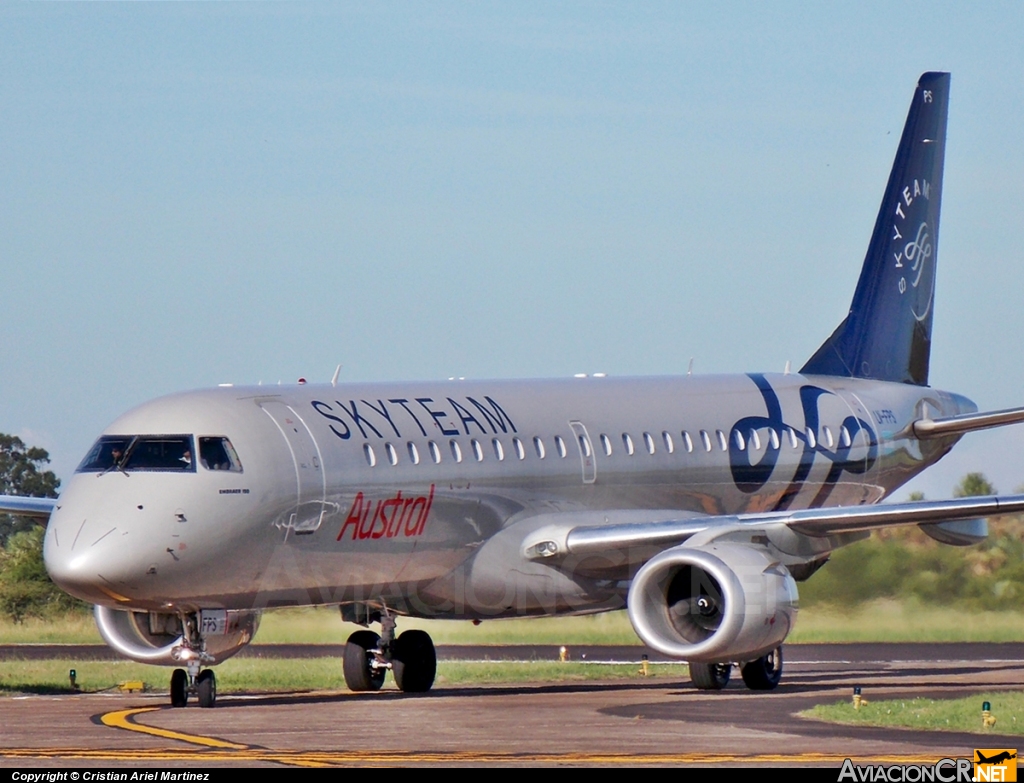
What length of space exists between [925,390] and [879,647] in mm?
4849

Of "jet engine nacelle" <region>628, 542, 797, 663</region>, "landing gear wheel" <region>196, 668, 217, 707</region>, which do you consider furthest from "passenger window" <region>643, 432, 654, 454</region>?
"landing gear wheel" <region>196, 668, 217, 707</region>

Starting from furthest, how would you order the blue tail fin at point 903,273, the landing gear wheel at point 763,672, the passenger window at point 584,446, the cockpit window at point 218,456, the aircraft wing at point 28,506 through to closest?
the blue tail fin at point 903,273 < the aircraft wing at point 28,506 < the passenger window at point 584,446 < the landing gear wheel at point 763,672 < the cockpit window at point 218,456

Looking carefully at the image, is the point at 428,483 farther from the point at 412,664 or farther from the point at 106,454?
the point at 106,454

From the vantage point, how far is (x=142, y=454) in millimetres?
23000

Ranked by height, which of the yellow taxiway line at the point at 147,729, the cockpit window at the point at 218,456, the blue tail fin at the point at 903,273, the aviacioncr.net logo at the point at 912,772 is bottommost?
the aviacioncr.net logo at the point at 912,772

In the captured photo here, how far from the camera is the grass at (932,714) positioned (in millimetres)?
19344

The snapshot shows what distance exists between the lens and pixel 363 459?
80.4ft

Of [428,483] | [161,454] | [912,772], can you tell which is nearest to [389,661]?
[428,483]

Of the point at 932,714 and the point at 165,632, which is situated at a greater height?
the point at 165,632

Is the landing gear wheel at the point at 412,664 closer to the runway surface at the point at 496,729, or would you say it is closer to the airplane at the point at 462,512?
the airplane at the point at 462,512

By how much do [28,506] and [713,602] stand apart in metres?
10.1

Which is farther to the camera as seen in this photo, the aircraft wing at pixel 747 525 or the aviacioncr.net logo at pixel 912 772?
the aircraft wing at pixel 747 525

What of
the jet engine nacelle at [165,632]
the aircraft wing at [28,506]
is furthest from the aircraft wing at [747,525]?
the aircraft wing at [28,506]

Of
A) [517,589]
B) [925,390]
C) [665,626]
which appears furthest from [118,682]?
[925,390]
